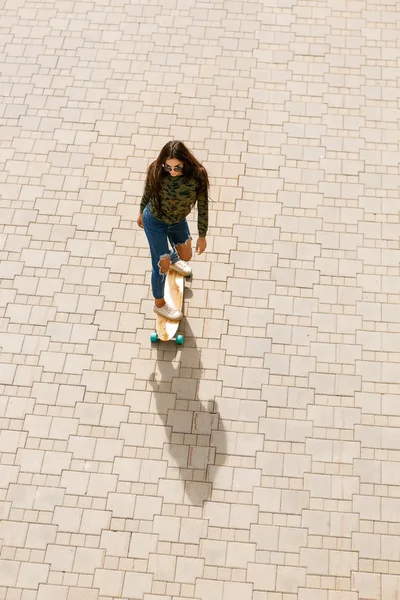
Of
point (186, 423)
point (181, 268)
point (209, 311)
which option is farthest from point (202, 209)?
point (186, 423)

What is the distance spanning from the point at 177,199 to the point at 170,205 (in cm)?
10

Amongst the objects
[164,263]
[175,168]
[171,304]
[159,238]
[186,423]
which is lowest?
[186,423]

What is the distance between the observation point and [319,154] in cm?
837

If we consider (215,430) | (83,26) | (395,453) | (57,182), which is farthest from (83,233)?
(395,453)

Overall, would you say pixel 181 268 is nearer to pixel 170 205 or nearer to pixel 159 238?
pixel 159 238

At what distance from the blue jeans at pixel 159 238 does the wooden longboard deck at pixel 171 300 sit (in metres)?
0.37

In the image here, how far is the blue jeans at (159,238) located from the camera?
6.37 m

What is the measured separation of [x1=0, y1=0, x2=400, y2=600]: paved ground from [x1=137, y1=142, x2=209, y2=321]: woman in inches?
31.0

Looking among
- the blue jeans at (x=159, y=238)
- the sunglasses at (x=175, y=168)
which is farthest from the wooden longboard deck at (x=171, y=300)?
the sunglasses at (x=175, y=168)

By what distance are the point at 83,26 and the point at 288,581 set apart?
7435 millimetres

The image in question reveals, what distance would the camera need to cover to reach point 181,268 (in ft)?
24.2

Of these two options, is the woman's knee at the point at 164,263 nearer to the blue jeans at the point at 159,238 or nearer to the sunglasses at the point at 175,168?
the blue jeans at the point at 159,238

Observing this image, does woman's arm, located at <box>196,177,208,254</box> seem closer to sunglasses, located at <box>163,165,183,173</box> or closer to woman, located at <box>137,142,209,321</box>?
woman, located at <box>137,142,209,321</box>

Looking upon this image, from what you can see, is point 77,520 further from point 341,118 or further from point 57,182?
point 341,118
